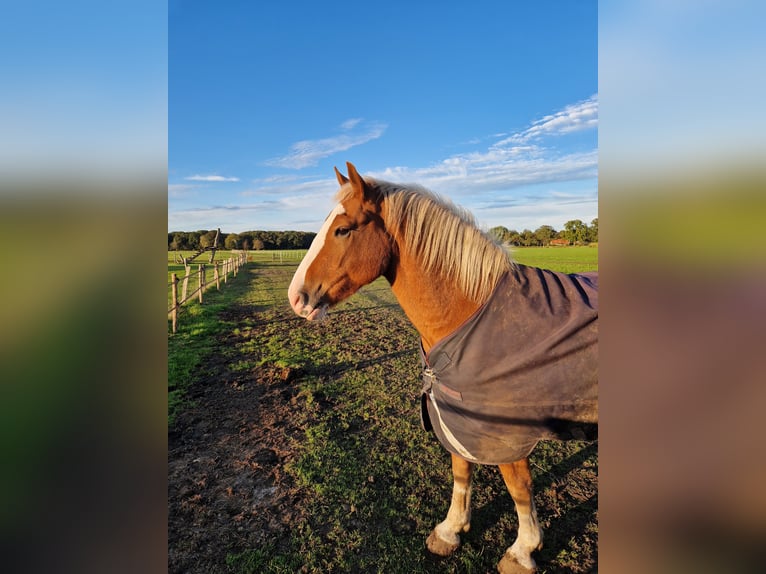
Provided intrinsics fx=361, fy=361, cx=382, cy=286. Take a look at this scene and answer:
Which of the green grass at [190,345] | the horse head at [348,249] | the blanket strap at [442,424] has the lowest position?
the green grass at [190,345]

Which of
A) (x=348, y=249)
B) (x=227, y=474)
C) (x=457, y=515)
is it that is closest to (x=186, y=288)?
(x=227, y=474)

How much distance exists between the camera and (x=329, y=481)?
3271 mm

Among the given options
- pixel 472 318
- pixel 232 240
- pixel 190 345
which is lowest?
pixel 190 345

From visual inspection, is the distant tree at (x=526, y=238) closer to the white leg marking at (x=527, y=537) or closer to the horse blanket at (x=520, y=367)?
the horse blanket at (x=520, y=367)

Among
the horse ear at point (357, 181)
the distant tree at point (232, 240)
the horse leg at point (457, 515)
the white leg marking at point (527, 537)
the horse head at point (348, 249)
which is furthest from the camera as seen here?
the distant tree at point (232, 240)

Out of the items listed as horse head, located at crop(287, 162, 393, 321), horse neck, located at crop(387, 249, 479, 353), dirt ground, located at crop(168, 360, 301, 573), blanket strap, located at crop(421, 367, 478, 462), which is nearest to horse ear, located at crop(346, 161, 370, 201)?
horse head, located at crop(287, 162, 393, 321)

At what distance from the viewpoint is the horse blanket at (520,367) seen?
1949mm

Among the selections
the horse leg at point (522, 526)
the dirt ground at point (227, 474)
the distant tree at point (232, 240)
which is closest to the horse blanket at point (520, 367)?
the horse leg at point (522, 526)

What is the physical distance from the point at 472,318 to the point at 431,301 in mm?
292

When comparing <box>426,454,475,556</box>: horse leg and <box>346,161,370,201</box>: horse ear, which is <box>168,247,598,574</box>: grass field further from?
<box>346,161,370,201</box>: horse ear

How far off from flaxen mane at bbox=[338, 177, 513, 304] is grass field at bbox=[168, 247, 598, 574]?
1.84ft

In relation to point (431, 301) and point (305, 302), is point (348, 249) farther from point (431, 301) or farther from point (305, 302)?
point (431, 301)
